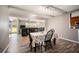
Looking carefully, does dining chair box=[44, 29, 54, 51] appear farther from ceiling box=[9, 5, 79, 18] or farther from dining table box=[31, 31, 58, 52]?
ceiling box=[9, 5, 79, 18]

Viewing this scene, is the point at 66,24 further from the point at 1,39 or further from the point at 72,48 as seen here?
the point at 1,39

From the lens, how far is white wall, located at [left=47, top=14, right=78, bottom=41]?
202 cm

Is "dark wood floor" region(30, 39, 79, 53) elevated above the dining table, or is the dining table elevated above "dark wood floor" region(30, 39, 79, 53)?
the dining table

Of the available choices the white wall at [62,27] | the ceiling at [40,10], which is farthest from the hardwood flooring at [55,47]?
the ceiling at [40,10]

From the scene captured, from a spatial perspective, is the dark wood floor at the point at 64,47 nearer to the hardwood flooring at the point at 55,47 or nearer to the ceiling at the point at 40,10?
the hardwood flooring at the point at 55,47

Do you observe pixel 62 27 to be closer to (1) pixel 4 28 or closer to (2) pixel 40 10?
(2) pixel 40 10

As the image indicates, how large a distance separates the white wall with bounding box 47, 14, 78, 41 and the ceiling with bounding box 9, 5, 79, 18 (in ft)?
0.45

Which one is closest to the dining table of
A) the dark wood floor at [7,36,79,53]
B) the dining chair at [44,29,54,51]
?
the dining chair at [44,29,54,51]

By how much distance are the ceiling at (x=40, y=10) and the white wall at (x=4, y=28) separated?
0.17 metres

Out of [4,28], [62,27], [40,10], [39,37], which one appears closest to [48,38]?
[39,37]

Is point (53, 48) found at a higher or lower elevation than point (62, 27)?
lower

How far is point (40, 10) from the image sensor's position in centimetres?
193

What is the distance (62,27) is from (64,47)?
48cm

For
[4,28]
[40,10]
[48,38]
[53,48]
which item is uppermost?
[40,10]
